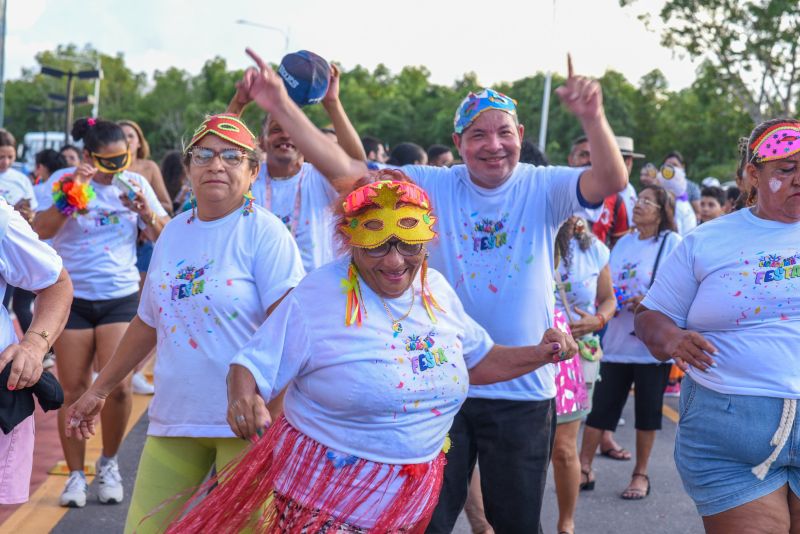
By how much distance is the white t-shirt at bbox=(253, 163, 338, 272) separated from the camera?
17.0 feet

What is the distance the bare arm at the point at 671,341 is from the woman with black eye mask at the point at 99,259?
307cm

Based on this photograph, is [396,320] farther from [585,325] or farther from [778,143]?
[585,325]

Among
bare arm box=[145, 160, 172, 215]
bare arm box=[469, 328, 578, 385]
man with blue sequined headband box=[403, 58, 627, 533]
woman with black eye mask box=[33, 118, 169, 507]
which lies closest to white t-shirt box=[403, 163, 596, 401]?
man with blue sequined headband box=[403, 58, 627, 533]

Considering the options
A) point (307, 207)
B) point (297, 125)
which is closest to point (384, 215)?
point (297, 125)

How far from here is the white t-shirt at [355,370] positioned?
322 centimetres

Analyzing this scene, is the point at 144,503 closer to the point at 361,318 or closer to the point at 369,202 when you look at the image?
the point at 361,318

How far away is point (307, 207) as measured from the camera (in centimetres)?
521

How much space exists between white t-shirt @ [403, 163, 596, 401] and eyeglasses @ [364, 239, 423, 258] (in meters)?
0.90

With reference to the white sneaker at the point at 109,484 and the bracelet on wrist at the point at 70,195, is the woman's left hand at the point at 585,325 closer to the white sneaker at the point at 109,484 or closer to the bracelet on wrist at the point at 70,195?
the white sneaker at the point at 109,484

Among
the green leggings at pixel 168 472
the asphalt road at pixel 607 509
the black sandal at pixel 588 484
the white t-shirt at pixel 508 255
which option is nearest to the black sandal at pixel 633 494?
the asphalt road at pixel 607 509

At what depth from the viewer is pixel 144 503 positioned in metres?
3.92

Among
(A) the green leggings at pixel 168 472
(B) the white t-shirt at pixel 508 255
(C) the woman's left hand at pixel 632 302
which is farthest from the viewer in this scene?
(C) the woman's left hand at pixel 632 302

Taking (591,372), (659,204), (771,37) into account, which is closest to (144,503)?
(591,372)

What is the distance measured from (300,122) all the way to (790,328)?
6.39 ft
